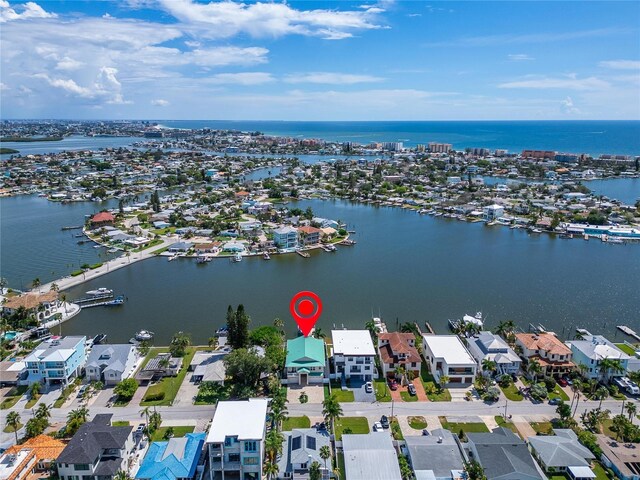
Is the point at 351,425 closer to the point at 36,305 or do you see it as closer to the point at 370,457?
the point at 370,457

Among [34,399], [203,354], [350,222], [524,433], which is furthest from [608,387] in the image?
[350,222]

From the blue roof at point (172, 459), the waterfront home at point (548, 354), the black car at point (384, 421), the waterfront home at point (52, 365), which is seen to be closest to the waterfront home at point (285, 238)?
the waterfront home at point (52, 365)

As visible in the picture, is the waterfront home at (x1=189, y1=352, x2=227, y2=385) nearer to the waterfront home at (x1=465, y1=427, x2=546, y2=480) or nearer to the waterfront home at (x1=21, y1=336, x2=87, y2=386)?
the waterfront home at (x1=21, y1=336, x2=87, y2=386)

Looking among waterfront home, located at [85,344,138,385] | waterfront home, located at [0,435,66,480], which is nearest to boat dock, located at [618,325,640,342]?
waterfront home, located at [85,344,138,385]

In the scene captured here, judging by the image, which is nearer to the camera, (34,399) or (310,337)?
(34,399)

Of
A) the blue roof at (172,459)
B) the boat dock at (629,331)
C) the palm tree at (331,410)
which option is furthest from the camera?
the boat dock at (629,331)

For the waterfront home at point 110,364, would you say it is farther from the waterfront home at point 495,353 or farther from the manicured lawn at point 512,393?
the manicured lawn at point 512,393

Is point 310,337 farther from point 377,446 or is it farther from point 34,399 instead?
point 34,399
